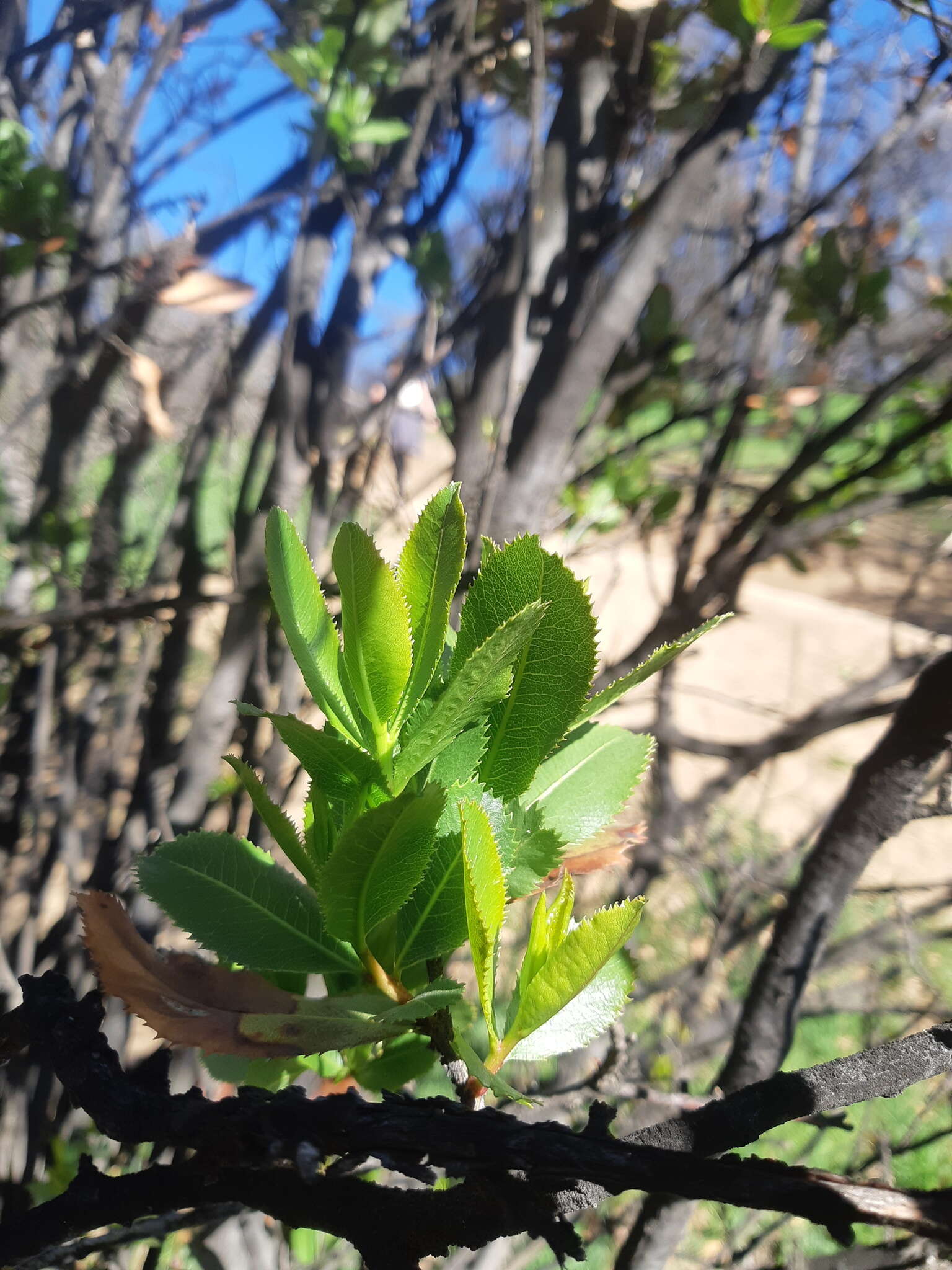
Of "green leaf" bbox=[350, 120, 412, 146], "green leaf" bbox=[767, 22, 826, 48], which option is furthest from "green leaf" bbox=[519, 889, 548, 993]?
"green leaf" bbox=[350, 120, 412, 146]

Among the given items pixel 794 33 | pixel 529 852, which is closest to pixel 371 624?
pixel 529 852

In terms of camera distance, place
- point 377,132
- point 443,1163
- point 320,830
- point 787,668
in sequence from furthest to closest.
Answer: point 787,668, point 377,132, point 320,830, point 443,1163

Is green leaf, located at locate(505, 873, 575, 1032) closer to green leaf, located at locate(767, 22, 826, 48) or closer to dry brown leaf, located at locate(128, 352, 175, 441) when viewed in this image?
green leaf, located at locate(767, 22, 826, 48)

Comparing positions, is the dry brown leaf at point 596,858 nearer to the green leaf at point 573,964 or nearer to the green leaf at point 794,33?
the green leaf at point 573,964

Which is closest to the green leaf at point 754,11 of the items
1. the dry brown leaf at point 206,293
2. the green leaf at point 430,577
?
the dry brown leaf at point 206,293

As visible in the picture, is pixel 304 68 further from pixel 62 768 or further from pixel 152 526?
pixel 62 768

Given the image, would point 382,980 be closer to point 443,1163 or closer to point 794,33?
point 443,1163
